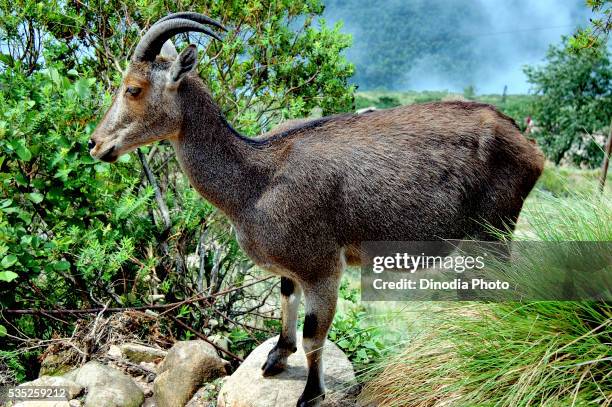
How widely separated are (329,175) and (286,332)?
1327mm

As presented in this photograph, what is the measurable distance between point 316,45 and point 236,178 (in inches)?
107

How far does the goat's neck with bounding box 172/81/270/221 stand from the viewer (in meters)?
4.56

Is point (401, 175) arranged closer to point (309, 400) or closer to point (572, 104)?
point (309, 400)

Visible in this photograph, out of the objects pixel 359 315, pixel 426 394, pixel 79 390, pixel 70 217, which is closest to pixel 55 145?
pixel 70 217

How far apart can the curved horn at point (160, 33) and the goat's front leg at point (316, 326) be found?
5.85 feet

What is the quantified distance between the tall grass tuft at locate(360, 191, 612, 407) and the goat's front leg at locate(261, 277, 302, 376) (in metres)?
0.66

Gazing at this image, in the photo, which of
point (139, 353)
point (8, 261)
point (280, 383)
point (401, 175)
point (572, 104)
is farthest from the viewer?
point (572, 104)

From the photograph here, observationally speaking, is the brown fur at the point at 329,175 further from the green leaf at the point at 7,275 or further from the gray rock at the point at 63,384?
the gray rock at the point at 63,384

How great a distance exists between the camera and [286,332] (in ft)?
16.9

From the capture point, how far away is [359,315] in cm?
651

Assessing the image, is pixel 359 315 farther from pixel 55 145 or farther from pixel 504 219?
pixel 55 145

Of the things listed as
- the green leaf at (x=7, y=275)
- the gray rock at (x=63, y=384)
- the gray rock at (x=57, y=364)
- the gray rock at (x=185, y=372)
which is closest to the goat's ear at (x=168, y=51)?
the green leaf at (x=7, y=275)

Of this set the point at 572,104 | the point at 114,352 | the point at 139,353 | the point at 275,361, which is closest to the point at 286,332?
the point at 275,361

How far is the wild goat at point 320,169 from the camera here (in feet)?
14.5
